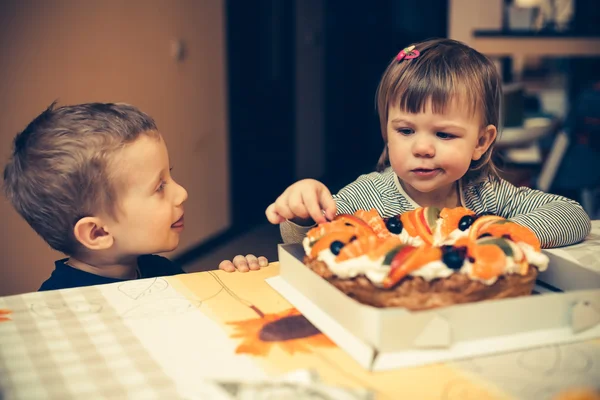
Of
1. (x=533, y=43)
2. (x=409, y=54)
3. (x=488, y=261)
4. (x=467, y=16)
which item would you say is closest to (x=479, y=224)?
(x=488, y=261)

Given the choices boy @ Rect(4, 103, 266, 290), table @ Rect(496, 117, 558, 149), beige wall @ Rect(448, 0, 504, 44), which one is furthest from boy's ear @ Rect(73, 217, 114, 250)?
beige wall @ Rect(448, 0, 504, 44)

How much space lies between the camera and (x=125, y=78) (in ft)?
9.32

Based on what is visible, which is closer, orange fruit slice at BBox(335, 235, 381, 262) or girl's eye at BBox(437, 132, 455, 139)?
orange fruit slice at BBox(335, 235, 381, 262)

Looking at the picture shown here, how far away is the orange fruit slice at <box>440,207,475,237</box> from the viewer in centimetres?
98

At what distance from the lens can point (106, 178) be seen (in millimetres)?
1160

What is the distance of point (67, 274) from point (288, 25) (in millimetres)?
4088

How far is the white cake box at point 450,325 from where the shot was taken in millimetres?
681

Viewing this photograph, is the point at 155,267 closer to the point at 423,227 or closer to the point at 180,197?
the point at 180,197

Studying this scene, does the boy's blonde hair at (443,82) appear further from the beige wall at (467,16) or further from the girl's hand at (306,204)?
the beige wall at (467,16)

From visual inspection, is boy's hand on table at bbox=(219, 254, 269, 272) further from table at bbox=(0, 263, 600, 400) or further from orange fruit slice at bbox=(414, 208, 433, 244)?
orange fruit slice at bbox=(414, 208, 433, 244)

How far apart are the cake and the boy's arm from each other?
0.28 metres

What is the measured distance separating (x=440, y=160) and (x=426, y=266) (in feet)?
1.65

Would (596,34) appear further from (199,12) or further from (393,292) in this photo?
(393,292)

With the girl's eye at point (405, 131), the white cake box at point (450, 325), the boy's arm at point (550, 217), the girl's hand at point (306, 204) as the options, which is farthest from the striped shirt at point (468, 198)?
the white cake box at point (450, 325)
